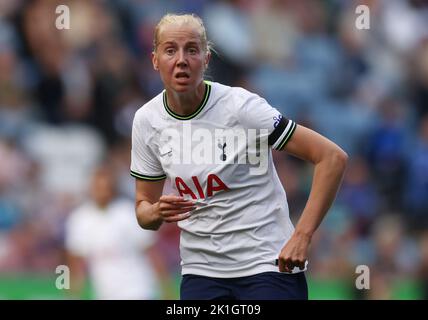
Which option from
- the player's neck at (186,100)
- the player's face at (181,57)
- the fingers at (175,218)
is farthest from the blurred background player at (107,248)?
the fingers at (175,218)

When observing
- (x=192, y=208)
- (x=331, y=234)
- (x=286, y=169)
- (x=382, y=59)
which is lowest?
(x=192, y=208)

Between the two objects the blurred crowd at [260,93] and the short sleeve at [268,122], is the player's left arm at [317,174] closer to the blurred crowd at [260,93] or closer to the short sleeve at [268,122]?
the short sleeve at [268,122]

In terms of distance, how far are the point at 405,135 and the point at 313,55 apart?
1517mm

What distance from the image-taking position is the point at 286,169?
12.5 metres

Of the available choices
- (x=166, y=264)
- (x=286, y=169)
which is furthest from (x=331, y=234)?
(x=166, y=264)

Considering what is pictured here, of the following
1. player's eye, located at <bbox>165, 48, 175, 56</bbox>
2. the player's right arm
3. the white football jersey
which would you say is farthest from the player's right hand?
player's eye, located at <bbox>165, 48, 175, 56</bbox>

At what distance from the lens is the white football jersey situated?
5789mm

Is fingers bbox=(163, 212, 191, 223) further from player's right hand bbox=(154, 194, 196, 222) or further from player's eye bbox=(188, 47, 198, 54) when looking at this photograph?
player's eye bbox=(188, 47, 198, 54)

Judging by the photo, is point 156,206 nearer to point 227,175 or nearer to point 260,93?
point 227,175

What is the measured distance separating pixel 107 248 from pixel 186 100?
4737mm

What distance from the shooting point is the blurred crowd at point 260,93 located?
12.1 m

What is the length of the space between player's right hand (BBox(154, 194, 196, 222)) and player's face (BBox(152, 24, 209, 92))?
0.63m

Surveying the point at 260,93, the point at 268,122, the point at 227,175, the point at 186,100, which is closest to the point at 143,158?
the point at 186,100

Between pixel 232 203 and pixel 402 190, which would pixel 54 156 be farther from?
pixel 232 203
